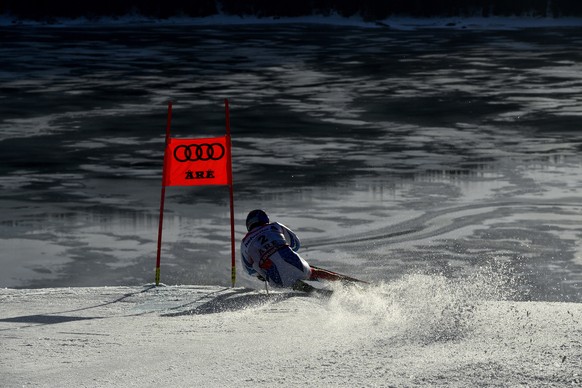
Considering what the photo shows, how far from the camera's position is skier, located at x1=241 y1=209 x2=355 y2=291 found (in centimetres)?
910

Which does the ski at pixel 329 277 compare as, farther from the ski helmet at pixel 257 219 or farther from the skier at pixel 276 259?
the ski helmet at pixel 257 219

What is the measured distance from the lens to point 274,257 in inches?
360

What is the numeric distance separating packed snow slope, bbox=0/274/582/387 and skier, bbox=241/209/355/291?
0.26m

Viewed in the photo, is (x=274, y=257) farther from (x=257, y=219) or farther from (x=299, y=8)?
(x=299, y=8)

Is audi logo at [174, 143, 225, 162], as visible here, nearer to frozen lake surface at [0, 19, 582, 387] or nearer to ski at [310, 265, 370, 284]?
frozen lake surface at [0, 19, 582, 387]

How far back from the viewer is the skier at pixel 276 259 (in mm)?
9102

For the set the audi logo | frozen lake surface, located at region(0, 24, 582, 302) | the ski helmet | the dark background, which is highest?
the dark background

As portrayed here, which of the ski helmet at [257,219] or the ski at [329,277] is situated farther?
the ski helmet at [257,219]

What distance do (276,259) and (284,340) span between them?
8.04ft

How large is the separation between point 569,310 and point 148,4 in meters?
51.5

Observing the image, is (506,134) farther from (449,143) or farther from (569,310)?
(569,310)

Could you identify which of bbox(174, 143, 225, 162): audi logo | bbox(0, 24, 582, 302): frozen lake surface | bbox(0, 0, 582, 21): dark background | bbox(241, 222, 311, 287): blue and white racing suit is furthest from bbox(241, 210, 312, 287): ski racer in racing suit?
bbox(0, 0, 582, 21): dark background

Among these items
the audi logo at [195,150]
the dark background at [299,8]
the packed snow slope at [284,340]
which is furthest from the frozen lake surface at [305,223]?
the dark background at [299,8]

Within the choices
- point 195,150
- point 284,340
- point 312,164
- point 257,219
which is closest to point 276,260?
point 257,219
